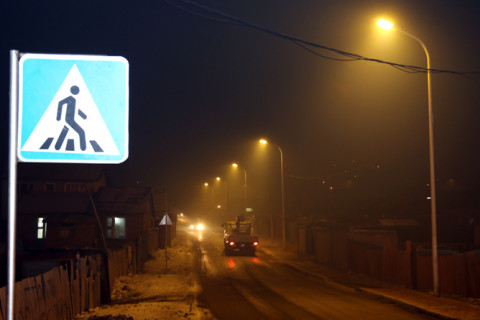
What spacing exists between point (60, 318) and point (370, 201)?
6714cm

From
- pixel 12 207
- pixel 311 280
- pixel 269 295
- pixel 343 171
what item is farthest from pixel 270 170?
pixel 12 207

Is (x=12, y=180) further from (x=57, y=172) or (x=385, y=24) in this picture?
(x=57, y=172)

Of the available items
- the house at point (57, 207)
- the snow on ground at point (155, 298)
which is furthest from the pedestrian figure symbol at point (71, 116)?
the house at point (57, 207)

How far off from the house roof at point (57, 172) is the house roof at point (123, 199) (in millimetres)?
3201

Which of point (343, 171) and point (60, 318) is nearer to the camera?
point (60, 318)

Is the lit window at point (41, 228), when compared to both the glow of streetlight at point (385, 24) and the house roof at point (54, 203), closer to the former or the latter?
the house roof at point (54, 203)

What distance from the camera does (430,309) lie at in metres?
14.5

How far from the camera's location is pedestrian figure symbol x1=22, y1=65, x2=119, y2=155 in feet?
10.3

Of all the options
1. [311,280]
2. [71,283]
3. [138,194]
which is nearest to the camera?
[71,283]

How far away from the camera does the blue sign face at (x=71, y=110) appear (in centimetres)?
315

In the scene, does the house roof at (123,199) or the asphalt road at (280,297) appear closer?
the asphalt road at (280,297)

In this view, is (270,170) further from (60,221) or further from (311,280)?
(311,280)

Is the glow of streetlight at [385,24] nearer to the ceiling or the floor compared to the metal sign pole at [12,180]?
nearer to the ceiling

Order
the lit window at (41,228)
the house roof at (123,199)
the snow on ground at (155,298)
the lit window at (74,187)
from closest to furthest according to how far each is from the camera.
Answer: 1. the snow on ground at (155,298)
2. the lit window at (41,228)
3. the house roof at (123,199)
4. the lit window at (74,187)
